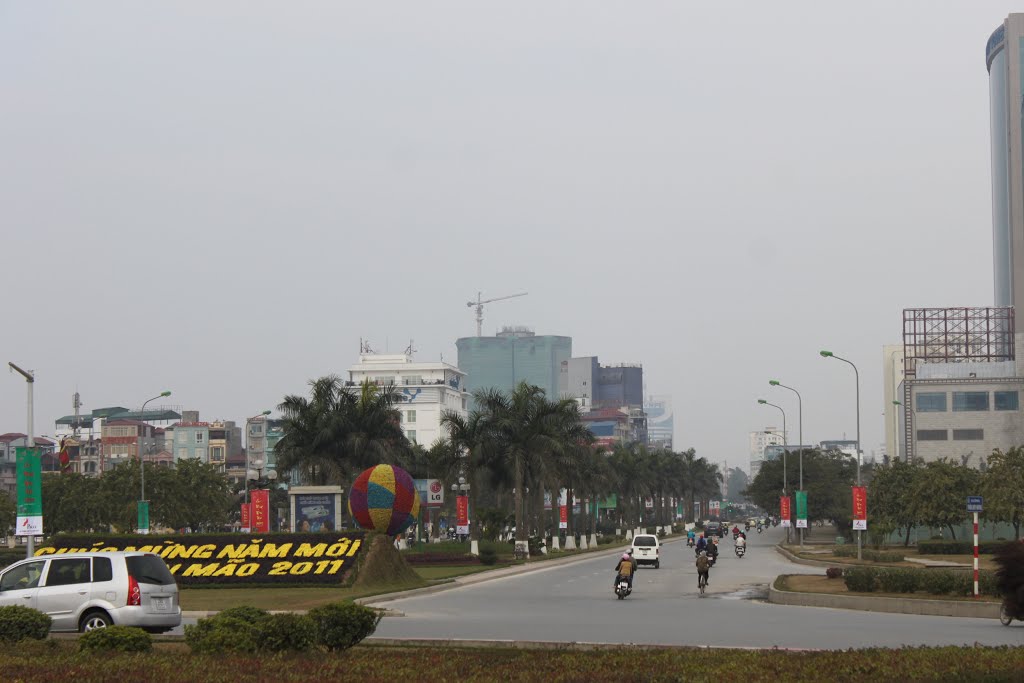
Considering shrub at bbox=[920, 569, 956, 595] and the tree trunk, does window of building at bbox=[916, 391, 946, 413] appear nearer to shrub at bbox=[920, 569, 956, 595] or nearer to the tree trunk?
the tree trunk

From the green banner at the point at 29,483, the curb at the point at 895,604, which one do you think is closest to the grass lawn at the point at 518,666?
the curb at the point at 895,604

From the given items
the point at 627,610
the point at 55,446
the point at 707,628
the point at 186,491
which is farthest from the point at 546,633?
the point at 55,446

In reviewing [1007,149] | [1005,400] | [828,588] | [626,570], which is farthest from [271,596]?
[1007,149]

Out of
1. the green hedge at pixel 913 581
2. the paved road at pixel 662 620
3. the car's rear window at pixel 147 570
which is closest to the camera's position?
the car's rear window at pixel 147 570

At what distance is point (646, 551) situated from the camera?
60344mm

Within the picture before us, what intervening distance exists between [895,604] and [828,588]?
5988 mm

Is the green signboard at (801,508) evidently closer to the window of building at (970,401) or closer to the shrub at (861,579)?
the shrub at (861,579)

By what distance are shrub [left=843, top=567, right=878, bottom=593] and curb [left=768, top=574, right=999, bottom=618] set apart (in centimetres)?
120

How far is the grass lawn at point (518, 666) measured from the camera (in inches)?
542

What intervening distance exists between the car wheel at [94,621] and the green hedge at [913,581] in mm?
20633

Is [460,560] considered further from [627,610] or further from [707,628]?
[707,628]

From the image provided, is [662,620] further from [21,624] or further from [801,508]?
[801,508]


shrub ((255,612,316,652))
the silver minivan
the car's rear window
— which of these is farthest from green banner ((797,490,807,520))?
shrub ((255,612,316,652))

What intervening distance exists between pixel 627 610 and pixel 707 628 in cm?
634
